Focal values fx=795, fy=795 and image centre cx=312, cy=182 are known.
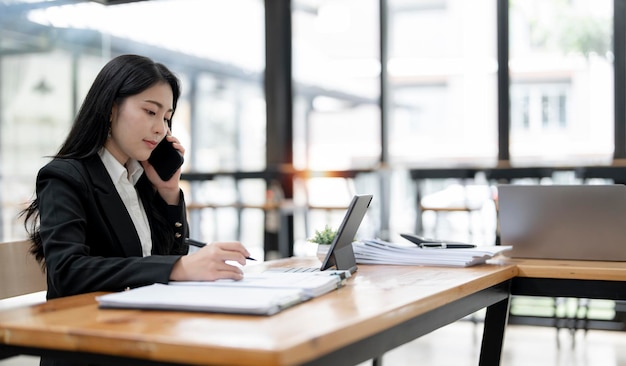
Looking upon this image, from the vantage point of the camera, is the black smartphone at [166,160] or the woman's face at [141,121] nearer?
the woman's face at [141,121]

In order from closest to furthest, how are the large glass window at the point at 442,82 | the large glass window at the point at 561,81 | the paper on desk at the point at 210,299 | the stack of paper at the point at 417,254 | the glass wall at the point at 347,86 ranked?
the paper on desk at the point at 210,299
the stack of paper at the point at 417,254
the glass wall at the point at 347,86
the large glass window at the point at 561,81
the large glass window at the point at 442,82

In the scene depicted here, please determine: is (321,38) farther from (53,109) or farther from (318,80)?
(53,109)

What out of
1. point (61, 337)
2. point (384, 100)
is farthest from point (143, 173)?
point (384, 100)

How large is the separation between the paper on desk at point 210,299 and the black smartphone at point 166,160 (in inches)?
23.8

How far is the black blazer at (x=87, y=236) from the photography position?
140 centimetres

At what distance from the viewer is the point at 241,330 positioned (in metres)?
1.00

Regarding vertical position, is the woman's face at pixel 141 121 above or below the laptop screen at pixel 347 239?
above

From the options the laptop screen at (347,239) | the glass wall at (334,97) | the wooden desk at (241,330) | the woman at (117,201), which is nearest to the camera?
the wooden desk at (241,330)

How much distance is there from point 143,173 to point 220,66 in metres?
5.60

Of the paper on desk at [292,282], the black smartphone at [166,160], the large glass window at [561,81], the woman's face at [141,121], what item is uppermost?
the large glass window at [561,81]

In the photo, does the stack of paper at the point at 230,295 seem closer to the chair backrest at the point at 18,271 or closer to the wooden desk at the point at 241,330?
the wooden desk at the point at 241,330

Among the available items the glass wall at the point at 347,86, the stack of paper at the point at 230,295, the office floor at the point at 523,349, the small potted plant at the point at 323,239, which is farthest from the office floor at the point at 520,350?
the stack of paper at the point at 230,295

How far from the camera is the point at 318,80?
7.29 m

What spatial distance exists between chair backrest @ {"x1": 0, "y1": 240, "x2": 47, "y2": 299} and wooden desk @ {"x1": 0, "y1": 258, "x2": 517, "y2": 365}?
503mm
